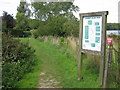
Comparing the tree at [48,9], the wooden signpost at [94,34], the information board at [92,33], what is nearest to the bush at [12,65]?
the wooden signpost at [94,34]

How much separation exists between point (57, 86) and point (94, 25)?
1.95m

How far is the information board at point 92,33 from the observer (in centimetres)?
483

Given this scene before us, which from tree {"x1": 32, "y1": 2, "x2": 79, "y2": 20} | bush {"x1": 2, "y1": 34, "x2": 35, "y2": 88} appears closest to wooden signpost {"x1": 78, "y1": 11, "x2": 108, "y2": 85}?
bush {"x1": 2, "y1": 34, "x2": 35, "y2": 88}

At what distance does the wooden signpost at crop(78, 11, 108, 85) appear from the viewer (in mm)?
4711

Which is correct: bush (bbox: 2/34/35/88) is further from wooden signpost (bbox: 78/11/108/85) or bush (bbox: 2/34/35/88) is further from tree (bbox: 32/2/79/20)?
tree (bbox: 32/2/79/20)

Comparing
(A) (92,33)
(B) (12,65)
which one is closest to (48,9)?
(B) (12,65)

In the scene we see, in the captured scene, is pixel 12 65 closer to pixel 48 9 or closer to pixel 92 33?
pixel 92 33

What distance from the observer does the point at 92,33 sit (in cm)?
499

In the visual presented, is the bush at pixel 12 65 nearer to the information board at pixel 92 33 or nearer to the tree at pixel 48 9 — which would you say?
the information board at pixel 92 33

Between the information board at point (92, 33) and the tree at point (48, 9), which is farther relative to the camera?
the tree at point (48, 9)

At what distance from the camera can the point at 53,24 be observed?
72.5 feet

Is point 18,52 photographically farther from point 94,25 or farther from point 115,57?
point 115,57

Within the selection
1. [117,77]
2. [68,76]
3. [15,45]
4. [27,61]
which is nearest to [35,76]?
[68,76]

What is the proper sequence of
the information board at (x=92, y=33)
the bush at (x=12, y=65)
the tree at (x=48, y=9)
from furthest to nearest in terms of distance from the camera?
the tree at (x=48, y=9) < the information board at (x=92, y=33) < the bush at (x=12, y=65)
